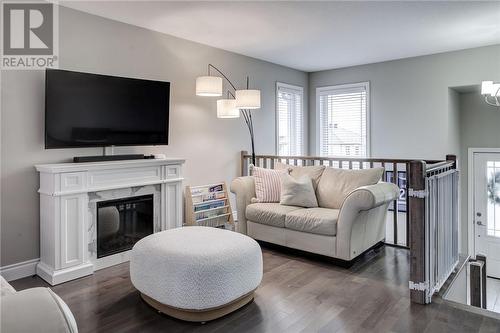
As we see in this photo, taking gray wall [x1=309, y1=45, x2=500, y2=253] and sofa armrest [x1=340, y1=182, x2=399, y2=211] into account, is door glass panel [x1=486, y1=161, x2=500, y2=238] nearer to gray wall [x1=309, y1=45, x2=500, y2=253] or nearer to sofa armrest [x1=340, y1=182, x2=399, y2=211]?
gray wall [x1=309, y1=45, x2=500, y2=253]

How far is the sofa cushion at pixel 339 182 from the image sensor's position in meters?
3.70

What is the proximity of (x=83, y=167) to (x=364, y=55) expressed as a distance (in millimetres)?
4343

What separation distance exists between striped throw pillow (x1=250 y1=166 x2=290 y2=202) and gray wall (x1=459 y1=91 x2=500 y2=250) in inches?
131

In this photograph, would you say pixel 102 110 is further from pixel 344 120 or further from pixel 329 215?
pixel 344 120

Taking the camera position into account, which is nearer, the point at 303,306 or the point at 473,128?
the point at 303,306

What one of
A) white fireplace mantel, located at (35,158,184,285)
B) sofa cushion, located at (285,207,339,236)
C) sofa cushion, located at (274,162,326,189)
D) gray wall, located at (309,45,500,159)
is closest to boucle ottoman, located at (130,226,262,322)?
white fireplace mantel, located at (35,158,184,285)

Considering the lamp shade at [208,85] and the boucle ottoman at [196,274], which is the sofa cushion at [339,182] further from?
the lamp shade at [208,85]

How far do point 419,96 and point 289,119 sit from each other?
2.17m

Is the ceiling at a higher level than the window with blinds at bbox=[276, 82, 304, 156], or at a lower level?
higher

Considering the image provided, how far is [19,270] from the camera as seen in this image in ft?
10.3

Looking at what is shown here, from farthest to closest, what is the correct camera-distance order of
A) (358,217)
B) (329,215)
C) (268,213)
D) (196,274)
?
(268,213) < (329,215) < (358,217) < (196,274)

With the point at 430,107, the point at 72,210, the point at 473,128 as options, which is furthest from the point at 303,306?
the point at 473,128

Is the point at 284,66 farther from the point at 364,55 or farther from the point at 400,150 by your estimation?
the point at 400,150

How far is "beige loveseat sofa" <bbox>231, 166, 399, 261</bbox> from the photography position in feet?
10.7
